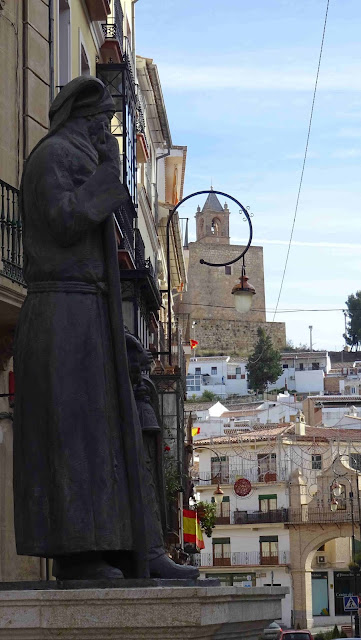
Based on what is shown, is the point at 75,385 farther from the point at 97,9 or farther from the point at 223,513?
the point at 223,513

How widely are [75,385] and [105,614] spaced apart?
1114 mm

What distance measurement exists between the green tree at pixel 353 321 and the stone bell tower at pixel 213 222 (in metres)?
28.9

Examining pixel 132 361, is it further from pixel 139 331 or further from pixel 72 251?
pixel 139 331

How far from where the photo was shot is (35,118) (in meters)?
13.9

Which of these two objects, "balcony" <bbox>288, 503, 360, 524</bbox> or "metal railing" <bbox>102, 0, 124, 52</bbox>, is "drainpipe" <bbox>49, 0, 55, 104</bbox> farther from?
"balcony" <bbox>288, 503, 360, 524</bbox>

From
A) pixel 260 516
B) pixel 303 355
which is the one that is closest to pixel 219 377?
pixel 303 355

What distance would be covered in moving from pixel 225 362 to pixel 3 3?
407ft

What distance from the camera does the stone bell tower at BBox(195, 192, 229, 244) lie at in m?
178

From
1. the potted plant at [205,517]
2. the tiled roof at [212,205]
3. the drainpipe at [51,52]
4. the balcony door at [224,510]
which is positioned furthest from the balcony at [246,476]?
the tiled roof at [212,205]

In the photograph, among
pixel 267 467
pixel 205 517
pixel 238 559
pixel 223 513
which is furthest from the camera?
pixel 267 467

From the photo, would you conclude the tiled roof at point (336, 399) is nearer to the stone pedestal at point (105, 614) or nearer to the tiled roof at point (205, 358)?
the tiled roof at point (205, 358)

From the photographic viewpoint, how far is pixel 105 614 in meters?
4.82

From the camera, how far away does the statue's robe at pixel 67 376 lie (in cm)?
550

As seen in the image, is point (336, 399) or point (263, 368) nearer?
point (336, 399)
